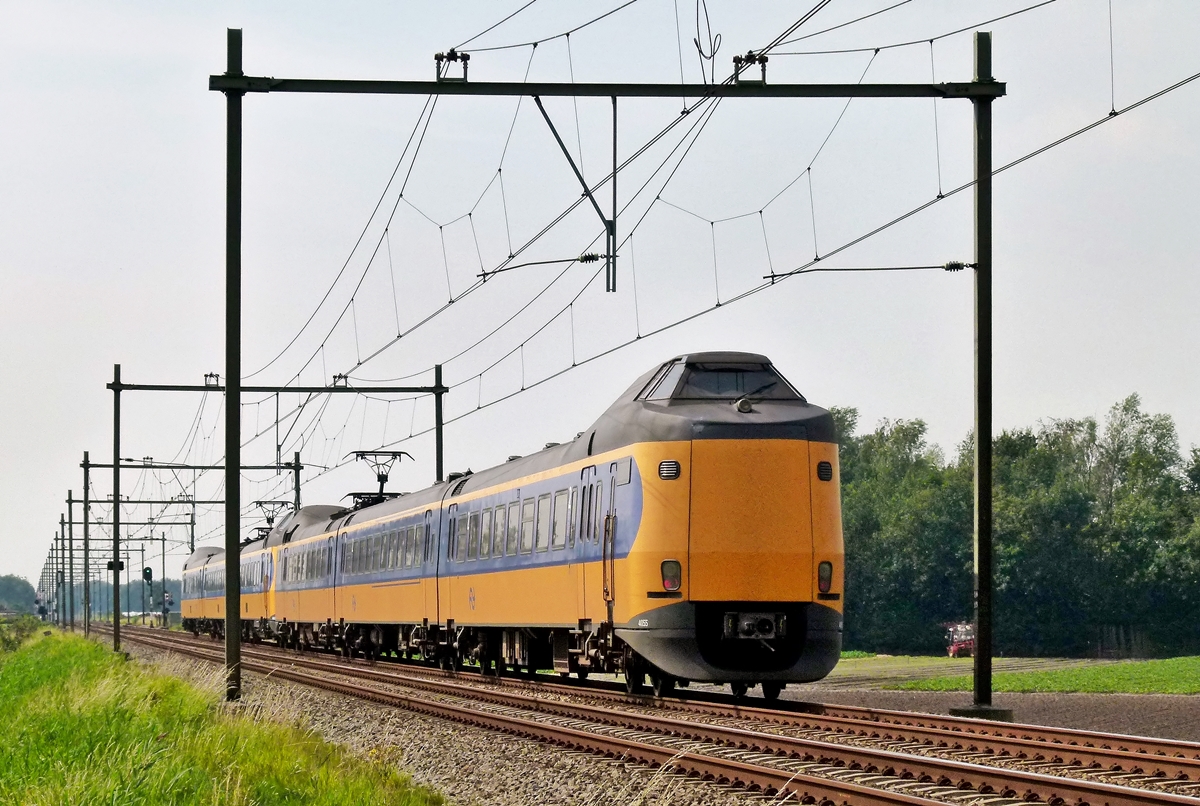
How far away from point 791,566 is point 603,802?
706 centimetres

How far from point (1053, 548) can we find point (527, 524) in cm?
5867

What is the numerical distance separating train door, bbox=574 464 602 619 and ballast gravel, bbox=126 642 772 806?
254cm

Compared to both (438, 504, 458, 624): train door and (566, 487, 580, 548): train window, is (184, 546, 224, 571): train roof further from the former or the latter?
(566, 487, 580, 548): train window

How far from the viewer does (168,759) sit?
38.5 ft

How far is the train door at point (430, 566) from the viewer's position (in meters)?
28.7

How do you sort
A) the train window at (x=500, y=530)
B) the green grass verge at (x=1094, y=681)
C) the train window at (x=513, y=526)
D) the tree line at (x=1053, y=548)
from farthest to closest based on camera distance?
the tree line at (x=1053, y=548)
the green grass verge at (x=1094, y=681)
the train window at (x=500, y=530)
the train window at (x=513, y=526)

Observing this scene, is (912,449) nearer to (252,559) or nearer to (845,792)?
(252,559)

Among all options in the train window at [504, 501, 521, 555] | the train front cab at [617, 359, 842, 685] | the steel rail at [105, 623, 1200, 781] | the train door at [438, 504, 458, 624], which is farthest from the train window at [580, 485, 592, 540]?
the train door at [438, 504, 458, 624]

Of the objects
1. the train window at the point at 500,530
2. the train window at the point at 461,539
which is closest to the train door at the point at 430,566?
the train window at the point at 461,539

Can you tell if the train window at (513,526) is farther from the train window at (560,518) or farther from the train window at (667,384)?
the train window at (667,384)

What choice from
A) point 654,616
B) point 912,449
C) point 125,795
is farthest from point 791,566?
point 912,449

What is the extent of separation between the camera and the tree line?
73.6 m

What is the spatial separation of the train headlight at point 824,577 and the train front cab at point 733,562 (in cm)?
2

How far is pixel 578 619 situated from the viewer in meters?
20.4
